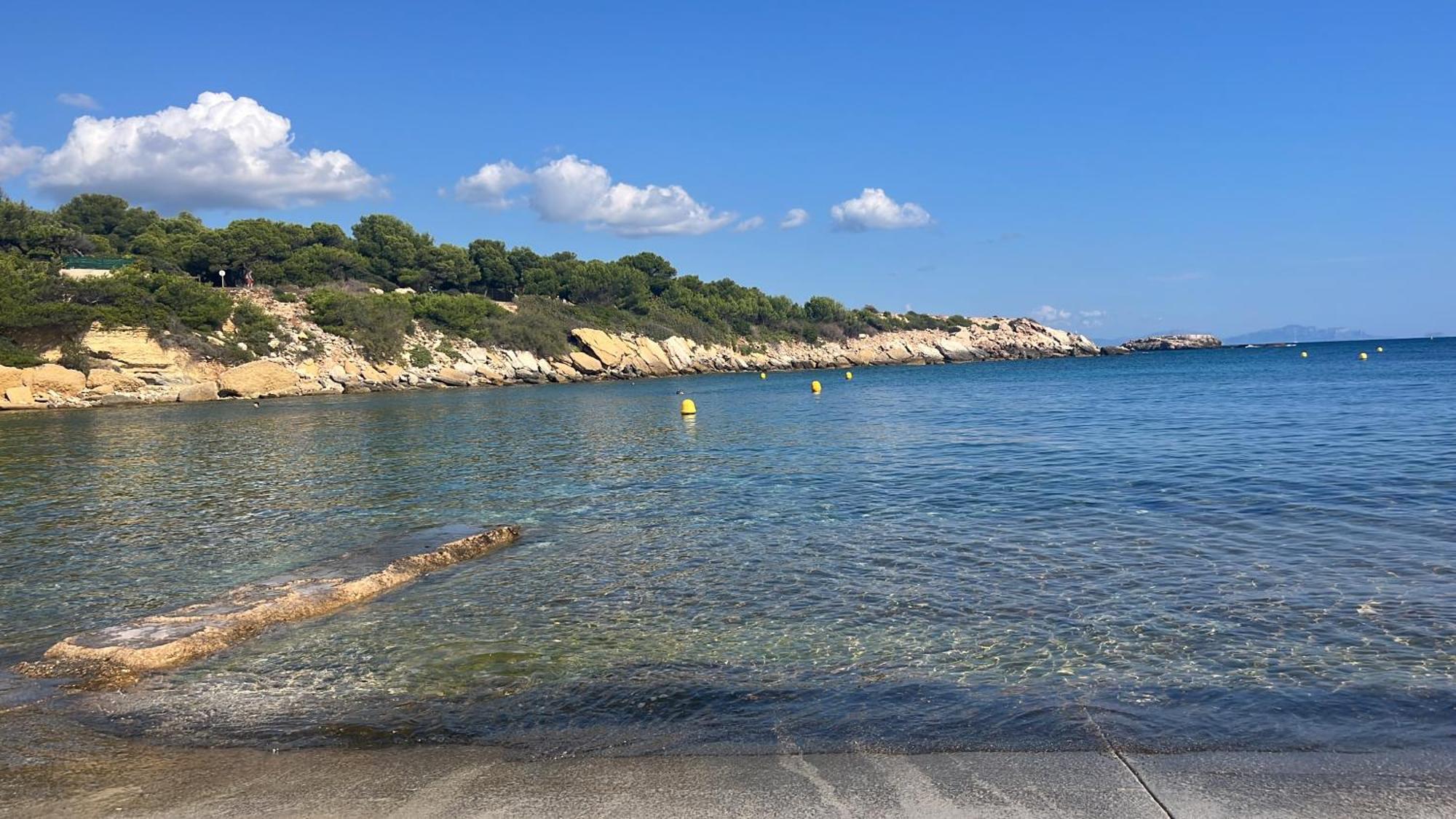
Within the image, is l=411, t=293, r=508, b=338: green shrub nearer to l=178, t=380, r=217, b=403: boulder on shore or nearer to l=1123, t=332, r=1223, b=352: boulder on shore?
l=178, t=380, r=217, b=403: boulder on shore

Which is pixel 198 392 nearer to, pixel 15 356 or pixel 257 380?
pixel 257 380


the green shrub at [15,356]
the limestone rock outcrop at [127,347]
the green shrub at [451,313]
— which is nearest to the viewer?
the green shrub at [15,356]

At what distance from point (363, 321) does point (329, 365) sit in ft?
24.8

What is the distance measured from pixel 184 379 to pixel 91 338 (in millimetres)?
5693

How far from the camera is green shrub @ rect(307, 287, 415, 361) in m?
72.2

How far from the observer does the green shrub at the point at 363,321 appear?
72.2 metres

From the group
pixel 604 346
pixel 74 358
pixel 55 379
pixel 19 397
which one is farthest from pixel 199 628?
pixel 604 346

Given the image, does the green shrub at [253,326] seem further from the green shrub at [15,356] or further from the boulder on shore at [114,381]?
the green shrub at [15,356]

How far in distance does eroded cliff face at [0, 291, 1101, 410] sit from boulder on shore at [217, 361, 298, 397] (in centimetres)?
6

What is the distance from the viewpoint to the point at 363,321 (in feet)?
241

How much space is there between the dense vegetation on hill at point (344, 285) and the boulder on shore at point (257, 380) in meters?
4.03

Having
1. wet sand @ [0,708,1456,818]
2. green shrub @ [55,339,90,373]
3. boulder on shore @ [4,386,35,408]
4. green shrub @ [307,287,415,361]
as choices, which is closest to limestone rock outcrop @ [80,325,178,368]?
green shrub @ [55,339,90,373]

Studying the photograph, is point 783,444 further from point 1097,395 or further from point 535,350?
point 535,350

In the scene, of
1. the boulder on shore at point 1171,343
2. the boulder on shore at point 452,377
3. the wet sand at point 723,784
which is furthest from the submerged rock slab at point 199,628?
the boulder on shore at point 1171,343
